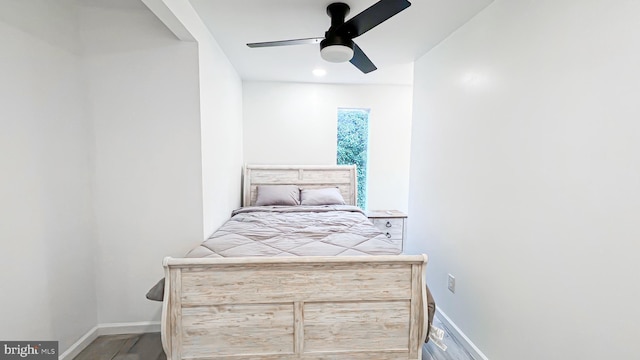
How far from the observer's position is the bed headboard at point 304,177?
384cm

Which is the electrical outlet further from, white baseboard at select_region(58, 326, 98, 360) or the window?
white baseboard at select_region(58, 326, 98, 360)

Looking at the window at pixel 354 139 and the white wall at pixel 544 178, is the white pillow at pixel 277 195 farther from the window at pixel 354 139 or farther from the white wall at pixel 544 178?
the white wall at pixel 544 178

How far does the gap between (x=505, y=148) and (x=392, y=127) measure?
8.35ft

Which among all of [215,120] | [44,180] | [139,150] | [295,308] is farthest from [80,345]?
[215,120]

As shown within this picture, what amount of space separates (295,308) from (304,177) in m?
2.43

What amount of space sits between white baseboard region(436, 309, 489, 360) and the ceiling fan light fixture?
7.24 ft

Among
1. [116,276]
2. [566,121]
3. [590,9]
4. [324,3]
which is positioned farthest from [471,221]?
[116,276]

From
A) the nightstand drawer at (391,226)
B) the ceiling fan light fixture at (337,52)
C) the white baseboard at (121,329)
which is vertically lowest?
the white baseboard at (121,329)

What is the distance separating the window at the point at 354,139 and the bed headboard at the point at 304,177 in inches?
13.7

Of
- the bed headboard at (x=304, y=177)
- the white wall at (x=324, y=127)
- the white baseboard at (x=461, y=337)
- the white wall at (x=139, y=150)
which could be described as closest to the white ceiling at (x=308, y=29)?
the white wall at (x=139, y=150)

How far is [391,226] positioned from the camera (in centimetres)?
367

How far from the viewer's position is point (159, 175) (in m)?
Result: 2.19

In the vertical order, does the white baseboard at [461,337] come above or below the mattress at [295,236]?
below

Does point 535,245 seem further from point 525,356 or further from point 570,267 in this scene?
point 525,356
